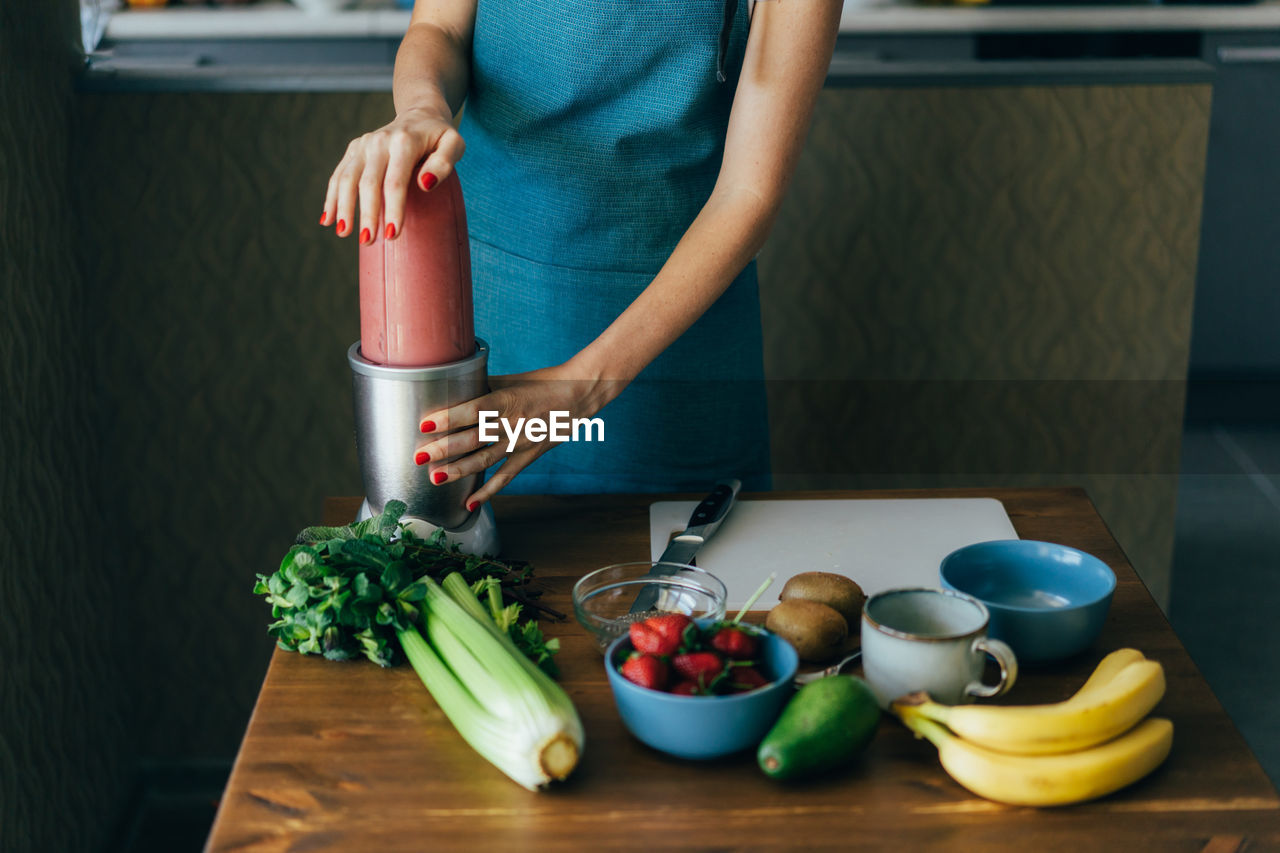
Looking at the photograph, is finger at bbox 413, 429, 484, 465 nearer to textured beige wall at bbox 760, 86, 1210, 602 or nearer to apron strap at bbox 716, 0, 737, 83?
apron strap at bbox 716, 0, 737, 83

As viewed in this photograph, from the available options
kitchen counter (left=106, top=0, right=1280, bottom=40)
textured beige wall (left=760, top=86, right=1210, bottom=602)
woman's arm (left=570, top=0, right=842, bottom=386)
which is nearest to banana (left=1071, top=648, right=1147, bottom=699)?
woman's arm (left=570, top=0, right=842, bottom=386)

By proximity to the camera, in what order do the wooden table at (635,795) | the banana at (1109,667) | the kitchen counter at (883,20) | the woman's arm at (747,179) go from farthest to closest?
the kitchen counter at (883,20), the woman's arm at (747,179), the banana at (1109,667), the wooden table at (635,795)

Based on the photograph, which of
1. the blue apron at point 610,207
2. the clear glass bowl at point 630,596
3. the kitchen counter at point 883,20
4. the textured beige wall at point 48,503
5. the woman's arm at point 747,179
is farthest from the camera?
the kitchen counter at point 883,20

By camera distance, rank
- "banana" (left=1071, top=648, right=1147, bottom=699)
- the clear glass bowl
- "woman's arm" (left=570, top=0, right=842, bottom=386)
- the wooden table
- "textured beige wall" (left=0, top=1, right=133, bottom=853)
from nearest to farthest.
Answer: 1. the wooden table
2. "banana" (left=1071, top=648, right=1147, bottom=699)
3. the clear glass bowl
4. "woman's arm" (left=570, top=0, right=842, bottom=386)
5. "textured beige wall" (left=0, top=1, right=133, bottom=853)

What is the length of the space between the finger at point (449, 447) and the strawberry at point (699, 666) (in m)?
0.34

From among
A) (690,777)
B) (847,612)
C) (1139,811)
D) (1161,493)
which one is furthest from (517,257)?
(1161,493)

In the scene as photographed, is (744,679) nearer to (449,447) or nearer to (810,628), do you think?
(810,628)

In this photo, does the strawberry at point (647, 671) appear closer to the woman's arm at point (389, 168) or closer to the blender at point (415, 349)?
the blender at point (415, 349)

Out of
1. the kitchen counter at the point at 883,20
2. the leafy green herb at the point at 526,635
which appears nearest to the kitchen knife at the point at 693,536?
the leafy green herb at the point at 526,635

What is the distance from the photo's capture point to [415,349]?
105 centimetres

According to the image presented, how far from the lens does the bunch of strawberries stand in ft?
2.69

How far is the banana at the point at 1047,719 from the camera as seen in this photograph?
785mm

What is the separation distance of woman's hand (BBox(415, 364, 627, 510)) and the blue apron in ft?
0.60

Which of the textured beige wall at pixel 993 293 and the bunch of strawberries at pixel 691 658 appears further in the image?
the textured beige wall at pixel 993 293
